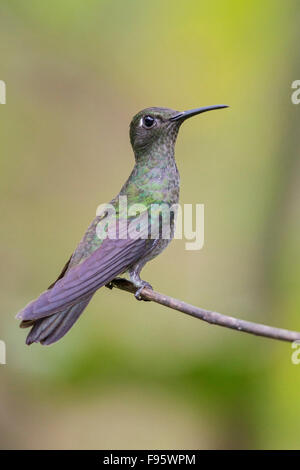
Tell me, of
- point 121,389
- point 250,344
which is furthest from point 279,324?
point 121,389

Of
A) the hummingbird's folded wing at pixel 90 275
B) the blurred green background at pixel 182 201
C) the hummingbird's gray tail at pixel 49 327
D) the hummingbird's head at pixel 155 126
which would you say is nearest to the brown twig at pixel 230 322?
the hummingbird's folded wing at pixel 90 275

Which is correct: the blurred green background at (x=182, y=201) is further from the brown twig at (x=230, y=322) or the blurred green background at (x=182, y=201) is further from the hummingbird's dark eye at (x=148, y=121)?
the brown twig at (x=230, y=322)

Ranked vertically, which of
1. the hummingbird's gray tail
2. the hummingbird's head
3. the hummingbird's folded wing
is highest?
the hummingbird's head

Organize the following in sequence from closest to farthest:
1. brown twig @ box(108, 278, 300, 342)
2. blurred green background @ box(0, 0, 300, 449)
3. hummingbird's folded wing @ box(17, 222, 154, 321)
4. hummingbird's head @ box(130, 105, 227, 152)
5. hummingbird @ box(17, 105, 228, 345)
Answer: brown twig @ box(108, 278, 300, 342) < hummingbird's folded wing @ box(17, 222, 154, 321) < hummingbird @ box(17, 105, 228, 345) < hummingbird's head @ box(130, 105, 227, 152) < blurred green background @ box(0, 0, 300, 449)

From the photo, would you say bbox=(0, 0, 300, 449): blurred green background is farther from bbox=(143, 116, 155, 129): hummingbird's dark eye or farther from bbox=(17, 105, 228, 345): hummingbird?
bbox=(143, 116, 155, 129): hummingbird's dark eye

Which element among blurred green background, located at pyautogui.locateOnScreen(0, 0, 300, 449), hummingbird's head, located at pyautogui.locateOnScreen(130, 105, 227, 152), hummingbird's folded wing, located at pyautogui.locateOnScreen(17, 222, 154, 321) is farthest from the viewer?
blurred green background, located at pyautogui.locateOnScreen(0, 0, 300, 449)

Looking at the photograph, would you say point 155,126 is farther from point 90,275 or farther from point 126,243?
point 90,275

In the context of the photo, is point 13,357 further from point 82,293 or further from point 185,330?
point 82,293

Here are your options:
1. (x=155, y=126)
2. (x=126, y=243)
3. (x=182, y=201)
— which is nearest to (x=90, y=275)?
(x=126, y=243)

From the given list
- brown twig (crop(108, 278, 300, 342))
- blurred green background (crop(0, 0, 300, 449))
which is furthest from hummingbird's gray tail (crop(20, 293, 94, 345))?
blurred green background (crop(0, 0, 300, 449))
